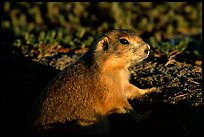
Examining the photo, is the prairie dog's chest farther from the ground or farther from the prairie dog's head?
→ the ground

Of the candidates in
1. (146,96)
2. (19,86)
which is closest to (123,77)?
(146,96)

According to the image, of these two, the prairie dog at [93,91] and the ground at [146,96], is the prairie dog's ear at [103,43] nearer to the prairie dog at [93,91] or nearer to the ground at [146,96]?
the prairie dog at [93,91]

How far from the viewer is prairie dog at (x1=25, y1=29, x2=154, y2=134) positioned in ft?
15.5

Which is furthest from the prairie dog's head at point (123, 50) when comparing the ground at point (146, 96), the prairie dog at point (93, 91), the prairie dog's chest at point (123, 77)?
the ground at point (146, 96)

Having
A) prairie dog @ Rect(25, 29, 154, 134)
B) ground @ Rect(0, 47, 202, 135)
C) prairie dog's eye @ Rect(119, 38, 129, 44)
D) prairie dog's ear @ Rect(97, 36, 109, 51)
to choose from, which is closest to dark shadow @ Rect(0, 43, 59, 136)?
ground @ Rect(0, 47, 202, 135)

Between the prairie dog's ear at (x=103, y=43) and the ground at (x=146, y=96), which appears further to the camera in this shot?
the prairie dog's ear at (x=103, y=43)

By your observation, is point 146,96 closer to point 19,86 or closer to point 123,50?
point 123,50

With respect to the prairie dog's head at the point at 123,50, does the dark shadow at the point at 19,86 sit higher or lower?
higher

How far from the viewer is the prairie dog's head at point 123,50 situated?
16.0 ft

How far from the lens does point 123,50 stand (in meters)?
4.93

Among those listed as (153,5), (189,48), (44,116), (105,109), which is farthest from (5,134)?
(153,5)

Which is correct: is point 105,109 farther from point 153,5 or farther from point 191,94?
point 153,5

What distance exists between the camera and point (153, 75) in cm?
611

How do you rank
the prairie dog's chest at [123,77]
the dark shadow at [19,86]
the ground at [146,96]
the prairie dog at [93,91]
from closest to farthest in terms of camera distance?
the prairie dog at [93,91] → the ground at [146,96] → the prairie dog's chest at [123,77] → the dark shadow at [19,86]
